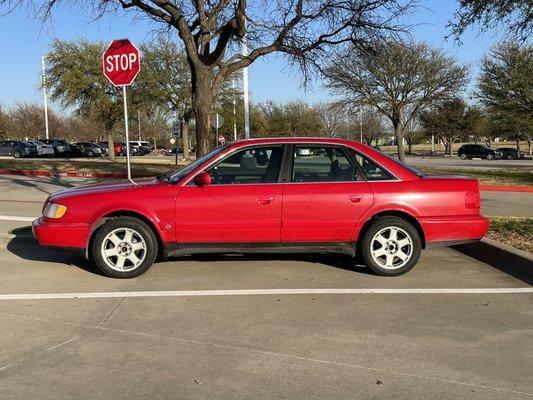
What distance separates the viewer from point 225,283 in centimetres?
611

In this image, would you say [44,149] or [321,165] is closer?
[321,165]

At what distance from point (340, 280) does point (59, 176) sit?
1715 centimetres

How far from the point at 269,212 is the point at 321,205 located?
583 mm

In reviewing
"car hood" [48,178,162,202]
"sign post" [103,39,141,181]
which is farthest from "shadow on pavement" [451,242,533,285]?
"sign post" [103,39,141,181]

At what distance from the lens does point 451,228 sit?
6344 millimetres

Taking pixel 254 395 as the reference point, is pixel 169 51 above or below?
above

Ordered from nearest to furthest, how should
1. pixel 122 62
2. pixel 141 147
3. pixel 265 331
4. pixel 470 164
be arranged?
pixel 265 331 → pixel 122 62 → pixel 470 164 → pixel 141 147

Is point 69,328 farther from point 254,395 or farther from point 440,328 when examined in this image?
point 440,328

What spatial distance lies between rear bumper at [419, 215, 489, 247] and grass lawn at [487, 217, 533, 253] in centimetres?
114

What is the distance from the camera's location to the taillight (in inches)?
252

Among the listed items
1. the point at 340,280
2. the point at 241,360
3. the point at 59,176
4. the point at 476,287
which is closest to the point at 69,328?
the point at 241,360

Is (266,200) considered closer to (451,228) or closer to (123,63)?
(451,228)

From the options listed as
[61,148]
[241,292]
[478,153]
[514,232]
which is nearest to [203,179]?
[241,292]

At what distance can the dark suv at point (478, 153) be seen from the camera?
181ft
